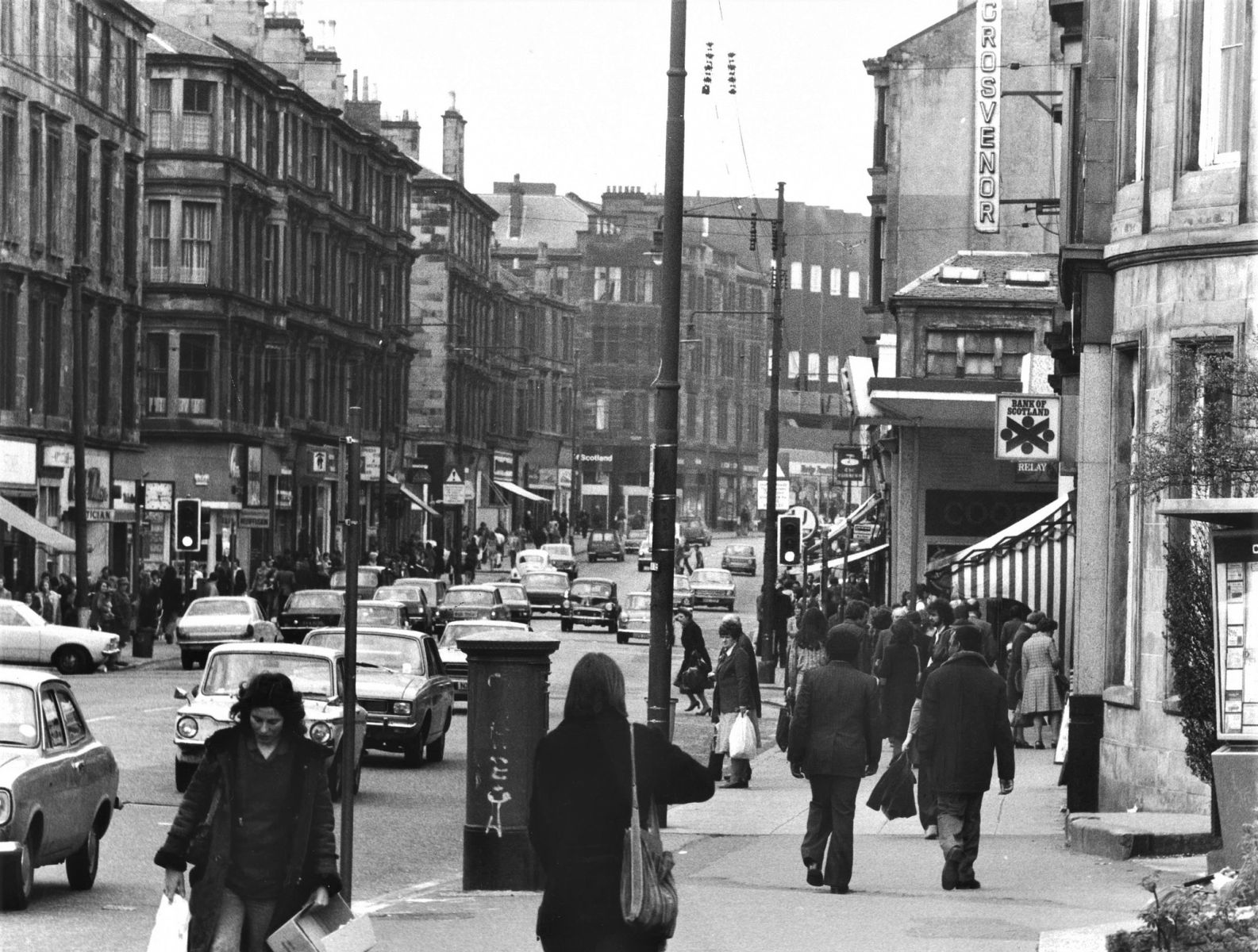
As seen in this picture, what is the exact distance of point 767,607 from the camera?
146 ft

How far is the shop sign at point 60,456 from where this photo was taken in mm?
54094

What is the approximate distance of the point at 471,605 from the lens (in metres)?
48.8

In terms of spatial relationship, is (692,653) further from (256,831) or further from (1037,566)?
(256,831)

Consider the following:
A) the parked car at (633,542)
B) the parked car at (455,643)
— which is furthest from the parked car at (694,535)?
the parked car at (455,643)

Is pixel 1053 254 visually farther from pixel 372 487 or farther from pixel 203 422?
pixel 372 487

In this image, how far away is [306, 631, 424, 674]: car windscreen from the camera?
25797 mm

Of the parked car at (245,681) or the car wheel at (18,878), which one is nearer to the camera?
the car wheel at (18,878)

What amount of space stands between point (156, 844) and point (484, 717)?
4.38 meters

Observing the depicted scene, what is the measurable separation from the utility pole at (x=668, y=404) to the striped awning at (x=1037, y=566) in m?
12.9

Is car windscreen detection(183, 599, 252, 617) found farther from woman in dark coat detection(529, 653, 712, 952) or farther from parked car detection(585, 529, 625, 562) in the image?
parked car detection(585, 529, 625, 562)

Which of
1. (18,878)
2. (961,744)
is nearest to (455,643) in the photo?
(961,744)

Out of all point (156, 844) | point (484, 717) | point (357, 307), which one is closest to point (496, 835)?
point (484, 717)

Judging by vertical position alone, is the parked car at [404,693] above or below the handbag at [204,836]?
below

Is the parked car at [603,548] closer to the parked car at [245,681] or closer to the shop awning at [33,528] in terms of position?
the shop awning at [33,528]
